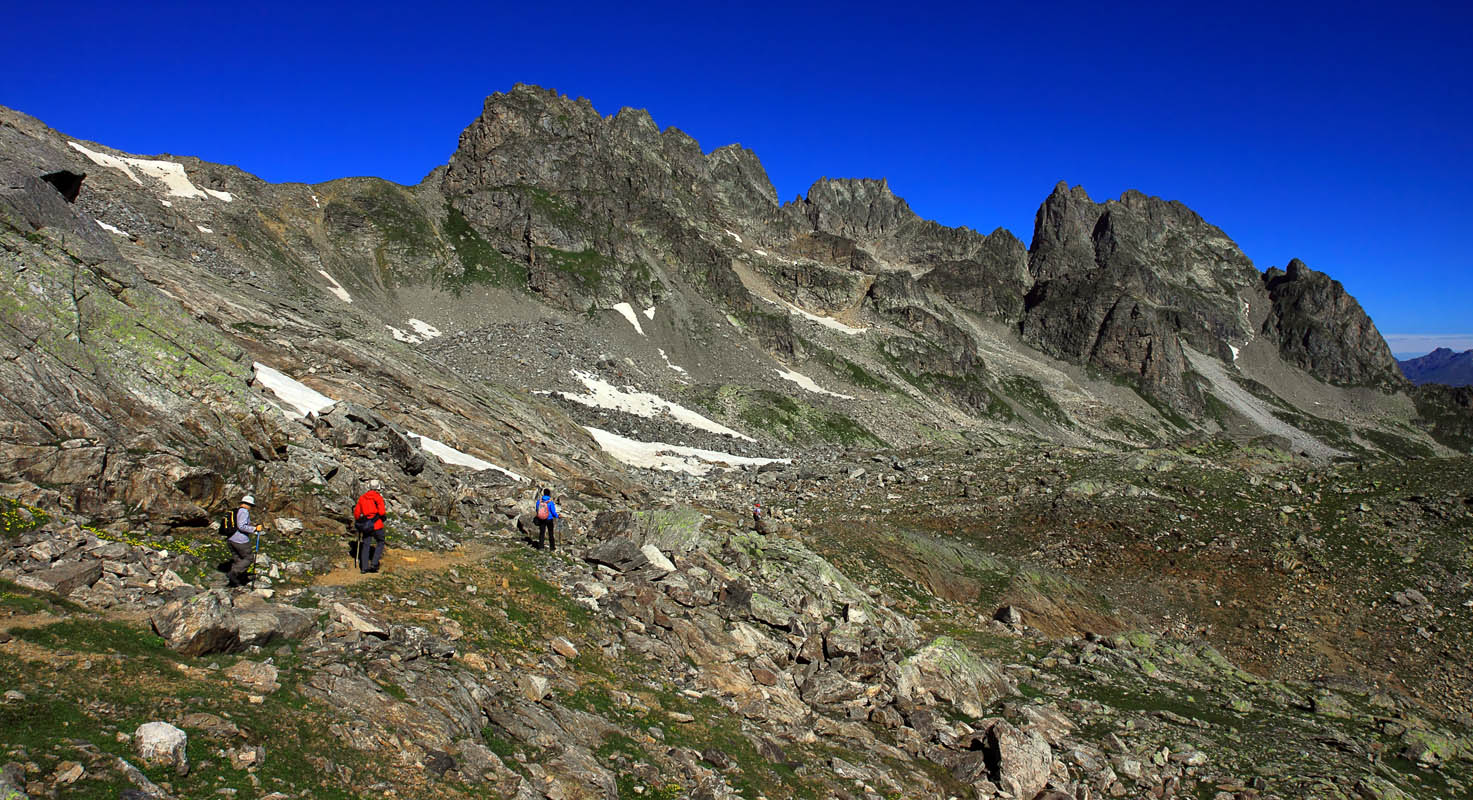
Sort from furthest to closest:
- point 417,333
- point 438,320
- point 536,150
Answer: point 536,150 → point 438,320 → point 417,333

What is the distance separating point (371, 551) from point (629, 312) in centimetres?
11405

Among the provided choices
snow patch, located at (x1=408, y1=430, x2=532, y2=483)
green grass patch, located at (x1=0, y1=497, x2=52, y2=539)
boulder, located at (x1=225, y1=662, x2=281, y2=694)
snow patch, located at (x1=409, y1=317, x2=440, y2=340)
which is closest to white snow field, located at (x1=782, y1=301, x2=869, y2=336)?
snow patch, located at (x1=409, y1=317, x2=440, y2=340)

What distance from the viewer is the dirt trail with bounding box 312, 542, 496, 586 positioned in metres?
14.8

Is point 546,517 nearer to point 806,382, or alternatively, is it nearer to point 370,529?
point 370,529

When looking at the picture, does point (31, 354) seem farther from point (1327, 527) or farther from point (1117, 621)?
point (1327, 527)

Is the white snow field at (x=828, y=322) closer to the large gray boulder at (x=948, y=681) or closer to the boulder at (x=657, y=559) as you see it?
the boulder at (x=657, y=559)

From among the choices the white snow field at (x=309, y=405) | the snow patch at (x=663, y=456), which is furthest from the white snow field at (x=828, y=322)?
the white snow field at (x=309, y=405)

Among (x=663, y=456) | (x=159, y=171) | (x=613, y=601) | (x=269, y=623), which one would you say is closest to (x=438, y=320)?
(x=159, y=171)

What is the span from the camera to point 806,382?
13562 centimetres

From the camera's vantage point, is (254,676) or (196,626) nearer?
(254,676)

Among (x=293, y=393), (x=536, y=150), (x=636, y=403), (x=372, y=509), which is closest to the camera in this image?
(x=372, y=509)

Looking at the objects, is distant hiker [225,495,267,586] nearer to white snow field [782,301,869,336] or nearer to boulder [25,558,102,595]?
boulder [25,558,102,595]

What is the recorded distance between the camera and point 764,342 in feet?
471

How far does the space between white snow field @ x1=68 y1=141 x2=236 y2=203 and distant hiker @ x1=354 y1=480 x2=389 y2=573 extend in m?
111
